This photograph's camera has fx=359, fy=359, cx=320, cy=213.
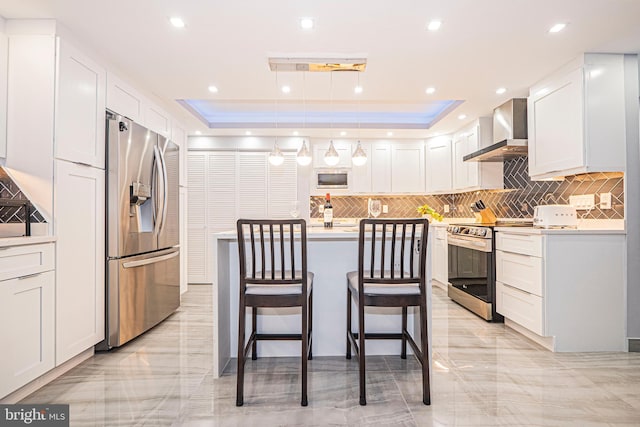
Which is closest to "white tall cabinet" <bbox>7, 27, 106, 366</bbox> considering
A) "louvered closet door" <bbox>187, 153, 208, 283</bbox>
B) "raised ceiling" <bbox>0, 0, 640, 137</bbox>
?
"raised ceiling" <bbox>0, 0, 640, 137</bbox>

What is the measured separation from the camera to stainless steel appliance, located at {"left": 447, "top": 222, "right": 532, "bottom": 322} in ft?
12.2

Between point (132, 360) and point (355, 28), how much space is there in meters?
2.95

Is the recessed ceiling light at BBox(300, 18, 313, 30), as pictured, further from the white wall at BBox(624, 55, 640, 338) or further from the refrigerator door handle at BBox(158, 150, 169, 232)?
the white wall at BBox(624, 55, 640, 338)

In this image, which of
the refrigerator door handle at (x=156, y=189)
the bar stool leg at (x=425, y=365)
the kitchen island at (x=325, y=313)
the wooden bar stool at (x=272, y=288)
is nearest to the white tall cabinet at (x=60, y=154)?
the refrigerator door handle at (x=156, y=189)

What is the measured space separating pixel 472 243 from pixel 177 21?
11.5 ft

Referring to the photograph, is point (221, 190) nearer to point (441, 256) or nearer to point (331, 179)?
point (331, 179)

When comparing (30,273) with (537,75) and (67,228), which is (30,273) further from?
(537,75)

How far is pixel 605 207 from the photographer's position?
313 cm

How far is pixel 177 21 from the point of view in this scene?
2393 mm

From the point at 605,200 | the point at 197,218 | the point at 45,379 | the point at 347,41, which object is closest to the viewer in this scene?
the point at 45,379

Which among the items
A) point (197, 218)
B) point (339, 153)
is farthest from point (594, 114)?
point (197, 218)

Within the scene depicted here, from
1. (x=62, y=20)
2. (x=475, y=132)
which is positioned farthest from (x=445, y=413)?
(x=475, y=132)

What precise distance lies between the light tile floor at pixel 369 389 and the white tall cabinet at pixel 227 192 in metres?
2.58

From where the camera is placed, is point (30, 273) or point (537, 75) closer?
point (30, 273)
